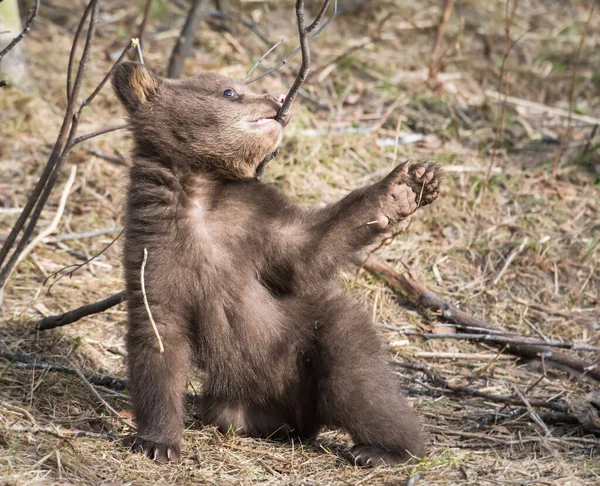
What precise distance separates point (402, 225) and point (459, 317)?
47.1 inches

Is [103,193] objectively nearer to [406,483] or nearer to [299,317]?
[299,317]

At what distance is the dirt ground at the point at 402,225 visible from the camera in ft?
14.7

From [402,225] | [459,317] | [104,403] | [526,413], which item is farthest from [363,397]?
[402,225]

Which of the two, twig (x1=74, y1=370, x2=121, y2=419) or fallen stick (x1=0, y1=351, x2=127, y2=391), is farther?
fallen stick (x1=0, y1=351, x2=127, y2=391)

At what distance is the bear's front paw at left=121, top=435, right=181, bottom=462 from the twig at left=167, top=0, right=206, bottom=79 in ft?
15.1

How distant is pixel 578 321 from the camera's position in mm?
6512

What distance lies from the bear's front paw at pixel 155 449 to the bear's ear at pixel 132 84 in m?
1.83

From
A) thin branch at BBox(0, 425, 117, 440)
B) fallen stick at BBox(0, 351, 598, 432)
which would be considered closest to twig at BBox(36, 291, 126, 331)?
fallen stick at BBox(0, 351, 598, 432)

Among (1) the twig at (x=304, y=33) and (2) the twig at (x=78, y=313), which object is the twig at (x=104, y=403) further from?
(1) the twig at (x=304, y=33)

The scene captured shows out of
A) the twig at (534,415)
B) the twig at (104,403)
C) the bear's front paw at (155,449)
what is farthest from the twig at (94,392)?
the twig at (534,415)

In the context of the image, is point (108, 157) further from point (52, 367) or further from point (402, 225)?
point (52, 367)

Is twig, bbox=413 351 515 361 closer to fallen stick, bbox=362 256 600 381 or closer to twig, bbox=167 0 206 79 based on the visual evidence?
fallen stick, bbox=362 256 600 381

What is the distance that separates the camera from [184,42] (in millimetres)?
8281

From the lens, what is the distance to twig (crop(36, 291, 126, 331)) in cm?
534
